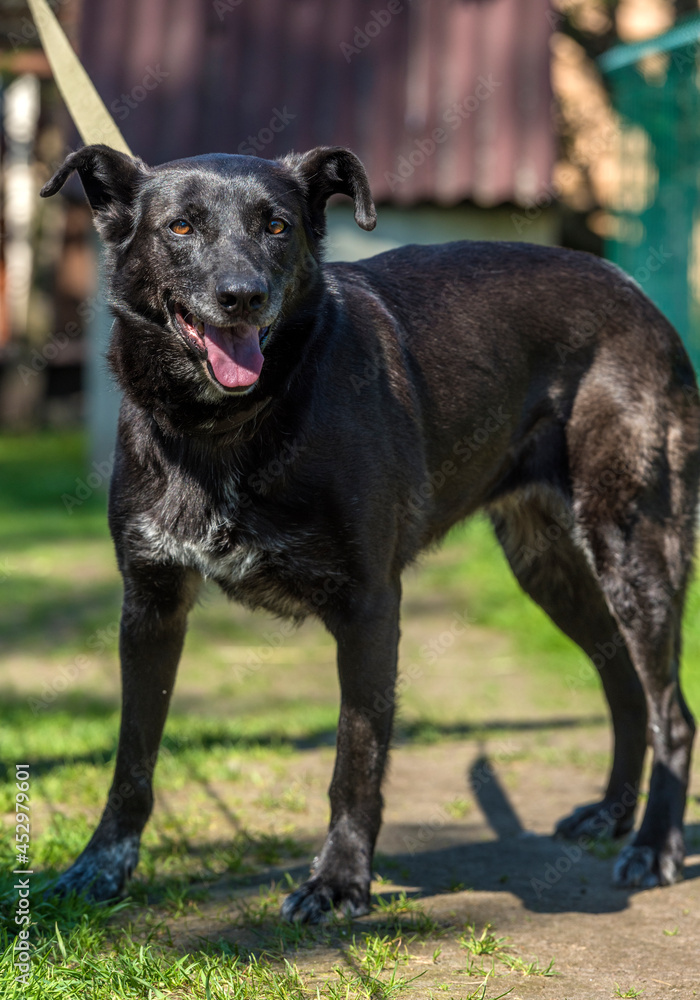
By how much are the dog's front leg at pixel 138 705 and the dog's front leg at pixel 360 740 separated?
0.45 m

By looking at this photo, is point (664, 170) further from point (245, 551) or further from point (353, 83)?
point (245, 551)

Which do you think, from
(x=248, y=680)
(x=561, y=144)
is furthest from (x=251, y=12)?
(x=248, y=680)

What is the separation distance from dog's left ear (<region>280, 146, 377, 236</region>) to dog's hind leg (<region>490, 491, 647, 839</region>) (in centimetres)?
110

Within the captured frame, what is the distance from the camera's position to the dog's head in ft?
8.34

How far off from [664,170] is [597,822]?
13.7 feet

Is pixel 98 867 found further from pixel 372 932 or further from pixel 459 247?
pixel 459 247

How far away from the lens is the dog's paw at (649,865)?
314 centimetres

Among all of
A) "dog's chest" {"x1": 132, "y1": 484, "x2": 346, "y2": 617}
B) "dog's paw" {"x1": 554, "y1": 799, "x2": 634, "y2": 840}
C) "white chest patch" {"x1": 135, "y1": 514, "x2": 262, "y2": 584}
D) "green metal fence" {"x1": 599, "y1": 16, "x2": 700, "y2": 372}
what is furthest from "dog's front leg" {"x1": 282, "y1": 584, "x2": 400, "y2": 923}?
"green metal fence" {"x1": 599, "y1": 16, "x2": 700, "y2": 372}

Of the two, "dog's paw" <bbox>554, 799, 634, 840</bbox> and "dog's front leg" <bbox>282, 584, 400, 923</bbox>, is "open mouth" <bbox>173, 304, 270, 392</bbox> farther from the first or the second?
"dog's paw" <bbox>554, 799, 634, 840</bbox>

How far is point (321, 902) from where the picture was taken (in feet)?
8.92

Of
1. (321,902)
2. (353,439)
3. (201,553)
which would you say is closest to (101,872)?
(321,902)

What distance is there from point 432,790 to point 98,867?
136cm

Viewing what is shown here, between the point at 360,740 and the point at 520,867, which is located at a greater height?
the point at 360,740

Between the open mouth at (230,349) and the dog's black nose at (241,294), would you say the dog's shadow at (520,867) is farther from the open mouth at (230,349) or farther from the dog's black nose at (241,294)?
the dog's black nose at (241,294)
